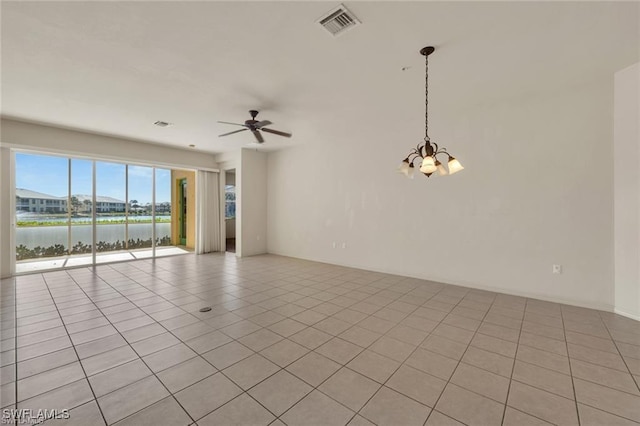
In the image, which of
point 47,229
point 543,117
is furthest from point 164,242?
point 543,117

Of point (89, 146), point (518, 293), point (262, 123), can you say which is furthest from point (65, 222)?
point (518, 293)

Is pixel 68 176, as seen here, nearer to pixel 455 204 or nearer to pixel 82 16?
pixel 82 16

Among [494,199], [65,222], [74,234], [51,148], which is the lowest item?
[74,234]

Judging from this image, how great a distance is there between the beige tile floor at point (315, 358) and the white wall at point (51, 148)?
62.5 inches

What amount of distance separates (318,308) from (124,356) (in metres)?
2.13

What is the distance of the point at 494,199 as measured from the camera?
4242mm

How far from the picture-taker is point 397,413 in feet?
5.75

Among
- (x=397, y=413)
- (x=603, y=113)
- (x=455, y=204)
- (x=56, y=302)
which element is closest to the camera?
(x=397, y=413)

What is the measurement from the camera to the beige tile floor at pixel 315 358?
178 centimetres

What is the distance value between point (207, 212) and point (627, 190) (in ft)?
28.5

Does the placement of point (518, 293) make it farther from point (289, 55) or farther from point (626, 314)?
point (289, 55)

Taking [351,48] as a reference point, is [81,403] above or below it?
below

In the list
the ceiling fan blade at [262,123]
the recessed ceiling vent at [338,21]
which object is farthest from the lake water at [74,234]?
the recessed ceiling vent at [338,21]

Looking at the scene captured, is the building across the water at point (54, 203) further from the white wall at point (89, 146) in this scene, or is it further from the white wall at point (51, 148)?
the white wall at point (89, 146)
